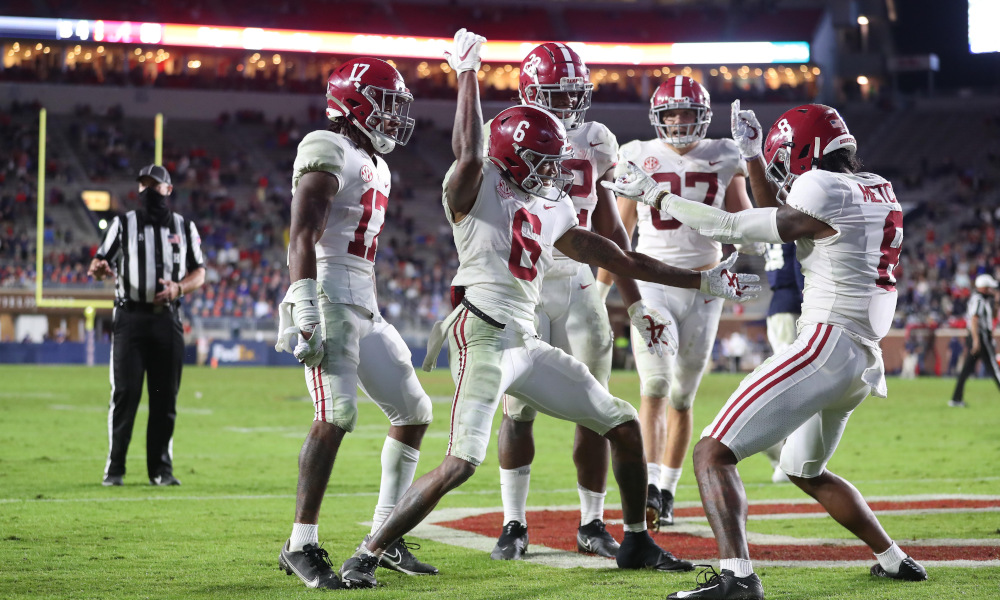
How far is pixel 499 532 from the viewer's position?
5.70 m

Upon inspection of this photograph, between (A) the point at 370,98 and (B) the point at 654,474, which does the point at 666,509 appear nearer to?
(B) the point at 654,474

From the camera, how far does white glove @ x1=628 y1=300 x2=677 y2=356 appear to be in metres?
5.20

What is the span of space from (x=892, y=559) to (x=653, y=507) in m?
1.58

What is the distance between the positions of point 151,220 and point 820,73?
41.5 m

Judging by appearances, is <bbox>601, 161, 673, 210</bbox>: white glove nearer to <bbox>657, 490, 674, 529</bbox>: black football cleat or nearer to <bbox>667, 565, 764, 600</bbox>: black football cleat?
<bbox>667, 565, 764, 600</bbox>: black football cleat

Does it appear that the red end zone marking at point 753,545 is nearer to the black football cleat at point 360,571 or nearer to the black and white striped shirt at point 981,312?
the black football cleat at point 360,571

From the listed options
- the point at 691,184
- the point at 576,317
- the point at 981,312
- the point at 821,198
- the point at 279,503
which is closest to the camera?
the point at 821,198

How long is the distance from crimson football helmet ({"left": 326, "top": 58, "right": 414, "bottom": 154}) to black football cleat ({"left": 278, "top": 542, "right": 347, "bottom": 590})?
1.74 meters

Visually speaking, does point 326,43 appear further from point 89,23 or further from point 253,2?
point 89,23

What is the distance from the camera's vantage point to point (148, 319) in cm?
786

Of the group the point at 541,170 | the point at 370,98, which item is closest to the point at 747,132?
Result: the point at 541,170

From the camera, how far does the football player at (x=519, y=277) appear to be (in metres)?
4.47

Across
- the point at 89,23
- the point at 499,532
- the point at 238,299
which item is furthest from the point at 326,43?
the point at 499,532

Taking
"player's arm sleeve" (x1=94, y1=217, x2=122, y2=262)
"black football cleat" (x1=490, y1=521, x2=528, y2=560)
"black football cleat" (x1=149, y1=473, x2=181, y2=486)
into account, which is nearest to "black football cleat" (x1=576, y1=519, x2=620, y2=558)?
"black football cleat" (x1=490, y1=521, x2=528, y2=560)
